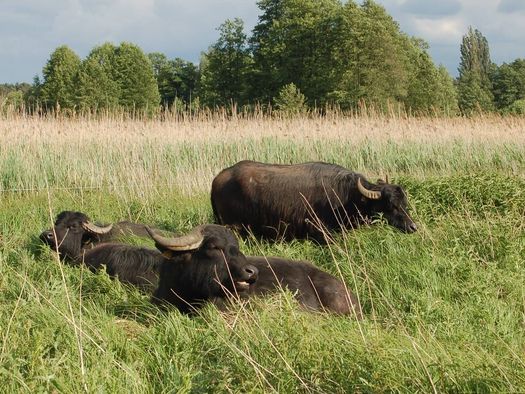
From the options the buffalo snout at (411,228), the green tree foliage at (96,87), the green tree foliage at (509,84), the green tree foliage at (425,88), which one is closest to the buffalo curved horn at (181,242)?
the buffalo snout at (411,228)

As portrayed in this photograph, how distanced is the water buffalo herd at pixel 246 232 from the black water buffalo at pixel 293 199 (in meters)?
0.01

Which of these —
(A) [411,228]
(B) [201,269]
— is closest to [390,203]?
(A) [411,228]

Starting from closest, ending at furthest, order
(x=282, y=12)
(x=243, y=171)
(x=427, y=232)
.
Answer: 1. (x=427, y=232)
2. (x=243, y=171)
3. (x=282, y=12)

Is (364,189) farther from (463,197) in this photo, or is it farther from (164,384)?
(164,384)

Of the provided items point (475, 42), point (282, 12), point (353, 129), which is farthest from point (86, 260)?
point (475, 42)

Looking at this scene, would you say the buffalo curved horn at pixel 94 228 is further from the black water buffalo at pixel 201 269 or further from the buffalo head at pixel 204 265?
the buffalo head at pixel 204 265

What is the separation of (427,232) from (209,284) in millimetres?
3085

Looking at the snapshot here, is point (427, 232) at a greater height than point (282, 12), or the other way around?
point (282, 12)

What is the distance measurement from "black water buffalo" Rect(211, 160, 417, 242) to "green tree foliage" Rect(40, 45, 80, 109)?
3727 centimetres

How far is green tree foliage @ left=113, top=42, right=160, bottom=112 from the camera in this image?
6059 centimetres

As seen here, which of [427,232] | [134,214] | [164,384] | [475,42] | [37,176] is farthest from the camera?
[475,42]

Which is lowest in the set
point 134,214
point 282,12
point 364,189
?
point 134,214

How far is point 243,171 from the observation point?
413 inches

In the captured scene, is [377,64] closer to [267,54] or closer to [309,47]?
[309,47]
